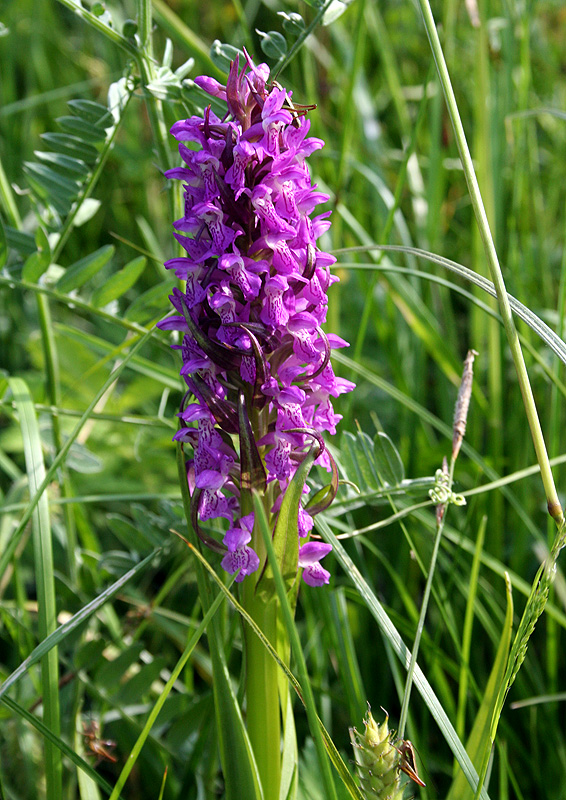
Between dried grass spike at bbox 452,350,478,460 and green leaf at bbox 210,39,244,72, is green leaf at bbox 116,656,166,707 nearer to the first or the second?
dried grass spike at bbox 452,350,478,460

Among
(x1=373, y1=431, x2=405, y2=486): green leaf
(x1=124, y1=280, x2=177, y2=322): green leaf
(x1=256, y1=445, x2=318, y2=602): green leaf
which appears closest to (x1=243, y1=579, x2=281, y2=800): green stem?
(x1=256, y1=445, x2=318, y2=602): green leaf

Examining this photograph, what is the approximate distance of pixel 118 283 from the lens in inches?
61.4

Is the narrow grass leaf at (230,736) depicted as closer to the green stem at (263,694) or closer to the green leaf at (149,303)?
the green stem at (263,694)

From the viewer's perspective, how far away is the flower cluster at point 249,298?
97 cm

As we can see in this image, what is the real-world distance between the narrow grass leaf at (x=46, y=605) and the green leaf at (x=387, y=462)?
641mm

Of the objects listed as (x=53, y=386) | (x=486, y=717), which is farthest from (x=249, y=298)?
(x=53, y=386)

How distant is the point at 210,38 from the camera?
3.58m

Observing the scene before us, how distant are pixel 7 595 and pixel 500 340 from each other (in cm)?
181

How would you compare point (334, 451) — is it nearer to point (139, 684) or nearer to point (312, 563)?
point (312, 563)

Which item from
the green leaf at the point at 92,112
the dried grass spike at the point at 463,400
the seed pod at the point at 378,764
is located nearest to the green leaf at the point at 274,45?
the green leaf at the point at 92,112

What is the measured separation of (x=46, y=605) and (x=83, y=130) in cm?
97

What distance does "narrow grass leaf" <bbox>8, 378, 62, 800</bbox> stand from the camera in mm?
1098

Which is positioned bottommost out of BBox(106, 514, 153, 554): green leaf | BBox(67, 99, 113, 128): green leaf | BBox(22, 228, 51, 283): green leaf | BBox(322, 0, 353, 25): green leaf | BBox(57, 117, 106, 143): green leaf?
BBox(106, 514, 153, 554): green leaf

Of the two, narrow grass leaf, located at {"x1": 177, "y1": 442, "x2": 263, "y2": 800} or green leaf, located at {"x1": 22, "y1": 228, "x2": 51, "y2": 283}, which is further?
green leaf, located at {"x1": 22, "y1": 228, "x2": 51, "y2": 283}
